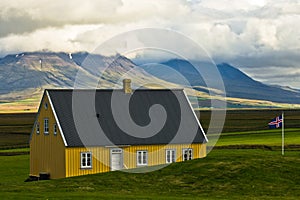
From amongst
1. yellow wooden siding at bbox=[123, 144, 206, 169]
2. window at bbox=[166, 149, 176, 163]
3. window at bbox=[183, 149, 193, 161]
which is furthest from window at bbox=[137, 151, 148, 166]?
window at bbox=[183, 149, 193, 161]

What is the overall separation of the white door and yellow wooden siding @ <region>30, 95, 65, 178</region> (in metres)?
5.18

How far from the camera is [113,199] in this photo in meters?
39.0

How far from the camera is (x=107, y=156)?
214 feet

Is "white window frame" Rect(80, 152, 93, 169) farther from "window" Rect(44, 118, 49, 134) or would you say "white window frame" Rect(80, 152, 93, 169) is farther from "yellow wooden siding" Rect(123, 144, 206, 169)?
"window" Rect(44, 118, 49, 134)

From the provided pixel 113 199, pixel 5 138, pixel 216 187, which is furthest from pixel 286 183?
pixel 5 138

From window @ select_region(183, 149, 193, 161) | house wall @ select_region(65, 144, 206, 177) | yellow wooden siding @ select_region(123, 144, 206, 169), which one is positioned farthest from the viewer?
window @ select_region(183, 149, 193, 161)

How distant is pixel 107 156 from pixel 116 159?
3.86 ft

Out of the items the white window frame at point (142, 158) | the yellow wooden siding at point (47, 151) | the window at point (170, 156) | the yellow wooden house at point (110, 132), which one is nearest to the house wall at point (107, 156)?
the yellow wooden house at point (110, 132)

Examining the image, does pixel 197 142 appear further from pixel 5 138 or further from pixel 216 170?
pixel 5 138

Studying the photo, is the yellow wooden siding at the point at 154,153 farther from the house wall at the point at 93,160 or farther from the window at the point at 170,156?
the house wall at the point at 93,160

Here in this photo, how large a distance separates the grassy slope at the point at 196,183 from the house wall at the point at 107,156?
7642 mm

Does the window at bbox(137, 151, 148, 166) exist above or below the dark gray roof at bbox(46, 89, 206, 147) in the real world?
below

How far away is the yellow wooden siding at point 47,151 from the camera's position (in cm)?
6438

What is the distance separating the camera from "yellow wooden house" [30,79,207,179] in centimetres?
6438
